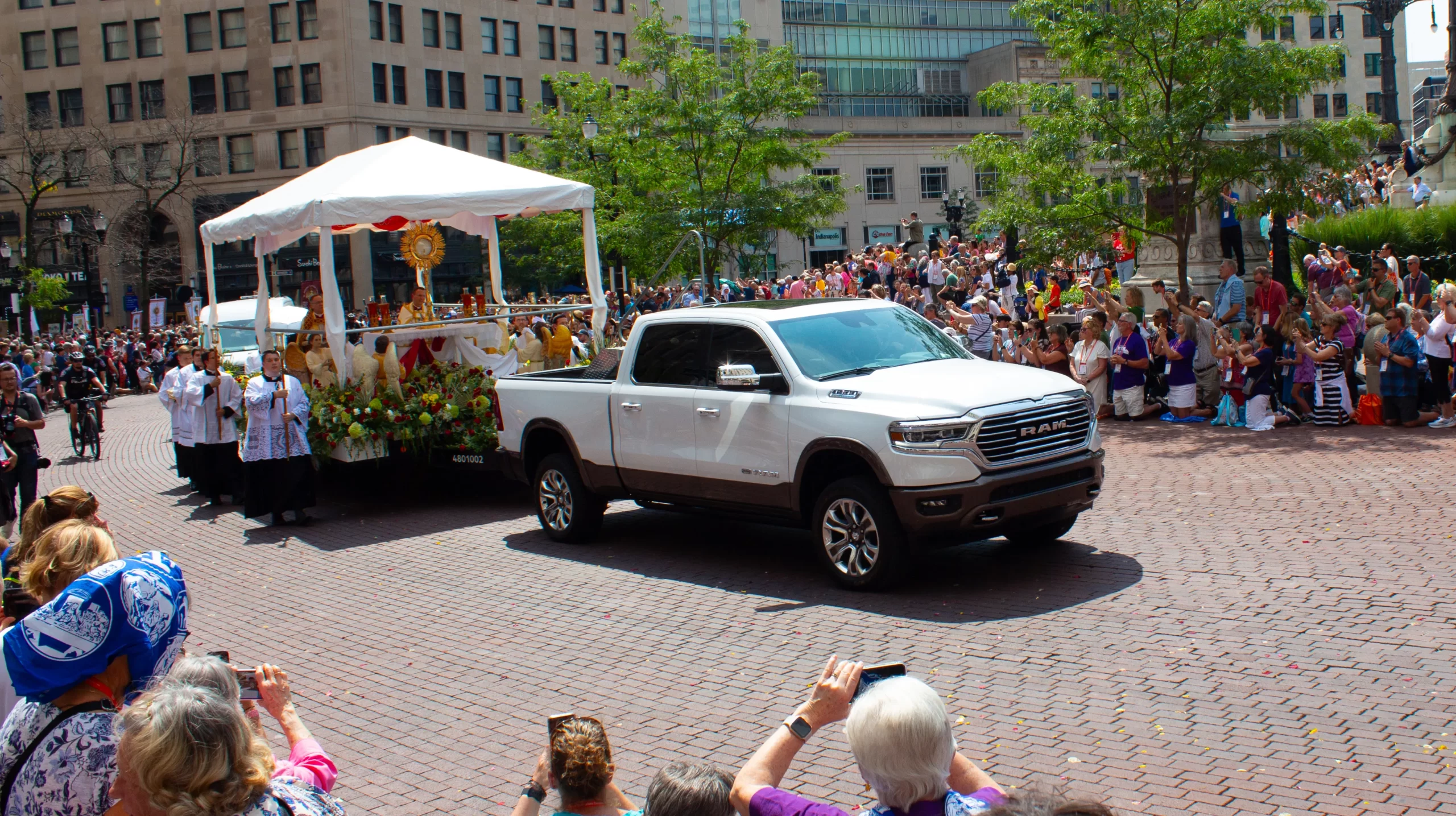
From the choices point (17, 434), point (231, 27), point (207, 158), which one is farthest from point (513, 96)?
point (17, 434)

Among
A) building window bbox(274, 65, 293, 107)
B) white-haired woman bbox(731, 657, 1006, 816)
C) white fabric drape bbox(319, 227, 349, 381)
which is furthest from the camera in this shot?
building window bbox(274, 65, 293, 107)

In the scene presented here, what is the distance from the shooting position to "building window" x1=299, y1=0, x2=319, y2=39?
62969mm

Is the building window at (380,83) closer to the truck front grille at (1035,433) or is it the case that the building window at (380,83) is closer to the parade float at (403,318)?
the parade float at (403,318)

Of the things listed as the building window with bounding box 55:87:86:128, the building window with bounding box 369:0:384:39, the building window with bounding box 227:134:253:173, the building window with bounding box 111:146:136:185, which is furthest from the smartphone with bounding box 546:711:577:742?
the building window with bounding box 55:87:86:128

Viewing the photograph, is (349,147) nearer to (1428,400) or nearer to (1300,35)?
(1428,400)

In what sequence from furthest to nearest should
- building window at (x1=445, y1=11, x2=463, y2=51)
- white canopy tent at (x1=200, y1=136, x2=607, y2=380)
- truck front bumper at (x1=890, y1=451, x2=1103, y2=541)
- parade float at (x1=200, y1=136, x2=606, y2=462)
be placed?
building window at (x1=445, y1=11, x2=463, y2=51), white canopy tent at (x1=200, y1=136, x2=607, y2=380), parade float at (x1=200, y1=136, x2=606, y2=462), truck front bumper at (x1=890, y1=451, x2=1103, y2=541)

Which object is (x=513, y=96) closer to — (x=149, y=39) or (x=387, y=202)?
(x=149, y=39)

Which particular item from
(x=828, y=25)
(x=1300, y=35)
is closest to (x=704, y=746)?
(x=828, y=25)

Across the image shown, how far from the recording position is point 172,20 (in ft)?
210

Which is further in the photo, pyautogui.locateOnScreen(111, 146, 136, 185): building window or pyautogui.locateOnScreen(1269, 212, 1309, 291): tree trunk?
pyautogui.locateOnScreen(111, 146, 136, 185): building window

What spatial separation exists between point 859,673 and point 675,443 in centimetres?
665

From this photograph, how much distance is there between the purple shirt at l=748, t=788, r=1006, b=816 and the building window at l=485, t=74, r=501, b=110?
69692mm

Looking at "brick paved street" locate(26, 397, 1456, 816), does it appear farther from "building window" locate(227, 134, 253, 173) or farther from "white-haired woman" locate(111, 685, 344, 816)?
"building window" locate(227, 134, 253, 173)

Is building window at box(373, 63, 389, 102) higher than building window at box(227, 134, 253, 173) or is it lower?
higher
